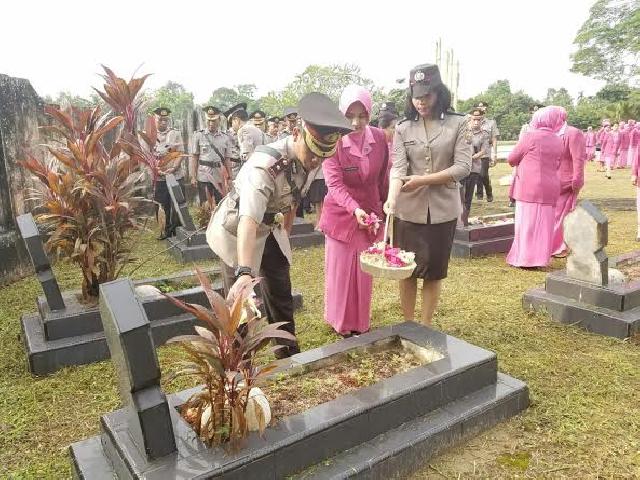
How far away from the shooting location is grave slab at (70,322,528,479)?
1942mm

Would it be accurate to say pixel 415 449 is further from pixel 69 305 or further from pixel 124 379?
pixel 69 305

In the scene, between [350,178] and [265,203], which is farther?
[350,178]

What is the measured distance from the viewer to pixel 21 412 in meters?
2.96

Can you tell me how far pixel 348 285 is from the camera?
3756 mm

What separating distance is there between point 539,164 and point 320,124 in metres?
3.97

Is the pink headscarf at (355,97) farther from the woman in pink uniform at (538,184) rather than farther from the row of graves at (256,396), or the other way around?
the woman in pink uniform at (538,184)

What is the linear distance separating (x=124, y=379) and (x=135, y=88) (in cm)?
317

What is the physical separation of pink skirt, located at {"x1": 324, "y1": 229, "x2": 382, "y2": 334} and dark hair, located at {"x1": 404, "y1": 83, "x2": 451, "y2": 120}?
90 cm

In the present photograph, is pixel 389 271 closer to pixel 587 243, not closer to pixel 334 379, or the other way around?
pixel 334 379

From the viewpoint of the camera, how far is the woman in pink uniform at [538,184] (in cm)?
553

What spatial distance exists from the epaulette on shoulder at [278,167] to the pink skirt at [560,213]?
14.8 feet

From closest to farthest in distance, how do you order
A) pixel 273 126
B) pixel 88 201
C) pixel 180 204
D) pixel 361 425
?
1. pixel 361 425
2. pixel 88 201
3. pixel 180 204
4. pixel 273 126

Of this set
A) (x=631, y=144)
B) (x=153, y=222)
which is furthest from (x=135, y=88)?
(x=631, y=144)

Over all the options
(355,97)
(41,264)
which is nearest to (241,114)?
(41,264)
